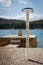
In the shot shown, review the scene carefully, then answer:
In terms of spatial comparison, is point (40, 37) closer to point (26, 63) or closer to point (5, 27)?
point (5, 27)

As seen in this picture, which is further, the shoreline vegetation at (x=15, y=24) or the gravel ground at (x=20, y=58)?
the shoreline vegetation at (x=15, y=24)

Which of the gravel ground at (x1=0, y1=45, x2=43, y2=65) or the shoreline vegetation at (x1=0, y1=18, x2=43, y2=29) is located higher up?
the shoreline vegetation at (x1=0, y1=18, x2=43, y2=29)

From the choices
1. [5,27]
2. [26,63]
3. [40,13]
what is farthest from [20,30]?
[26,63]

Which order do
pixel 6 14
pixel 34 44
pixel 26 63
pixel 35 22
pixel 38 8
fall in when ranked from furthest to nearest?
pixel 38 8, pixel 6 14, pixel 35 22, pixel 34 44, pixel 26 63

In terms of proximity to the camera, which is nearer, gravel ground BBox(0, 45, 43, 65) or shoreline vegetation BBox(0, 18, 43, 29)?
gravel ground BBox(0, 45, 43, 65)

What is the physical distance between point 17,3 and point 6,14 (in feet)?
2.45

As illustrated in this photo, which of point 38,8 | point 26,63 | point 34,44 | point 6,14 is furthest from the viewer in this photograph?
point 38,8

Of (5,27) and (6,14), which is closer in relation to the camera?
(5,27)

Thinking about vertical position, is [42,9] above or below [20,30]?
above

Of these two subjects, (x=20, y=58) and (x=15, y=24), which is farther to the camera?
(x=15, y=24)

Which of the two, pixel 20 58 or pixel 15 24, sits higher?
pixel 15 24

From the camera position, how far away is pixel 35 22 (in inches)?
206

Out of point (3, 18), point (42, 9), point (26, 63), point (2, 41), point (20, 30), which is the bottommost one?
point (26, 63)

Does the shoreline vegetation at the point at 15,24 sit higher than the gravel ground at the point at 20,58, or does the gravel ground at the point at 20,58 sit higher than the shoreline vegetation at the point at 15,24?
the shoreline vegetation at the point at 15,24
